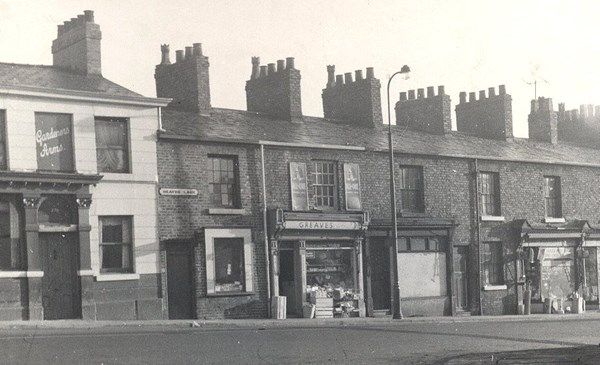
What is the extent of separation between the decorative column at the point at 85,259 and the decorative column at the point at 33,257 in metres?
1.13

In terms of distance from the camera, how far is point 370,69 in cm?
3466

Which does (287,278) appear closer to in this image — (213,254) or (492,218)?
(213,254)

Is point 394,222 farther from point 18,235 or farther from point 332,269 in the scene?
point 18,235

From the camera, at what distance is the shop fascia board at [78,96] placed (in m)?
24.5

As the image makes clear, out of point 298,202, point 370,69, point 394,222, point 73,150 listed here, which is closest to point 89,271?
point 73,150

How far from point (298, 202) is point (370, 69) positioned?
721 cm

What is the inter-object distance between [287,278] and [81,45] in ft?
31.6

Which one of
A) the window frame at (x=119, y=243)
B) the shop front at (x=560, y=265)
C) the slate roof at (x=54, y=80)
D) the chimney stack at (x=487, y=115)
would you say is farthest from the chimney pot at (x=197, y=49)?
the chimney stack at (x=487, y=115)

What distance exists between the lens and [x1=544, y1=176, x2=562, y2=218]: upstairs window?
3747 cm

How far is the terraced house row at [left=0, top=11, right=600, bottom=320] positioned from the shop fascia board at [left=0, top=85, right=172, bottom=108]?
0.05 metres

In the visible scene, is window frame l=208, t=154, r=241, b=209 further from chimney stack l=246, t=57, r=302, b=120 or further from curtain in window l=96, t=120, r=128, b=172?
chimney stack l=246, t=57, r=302, b=120

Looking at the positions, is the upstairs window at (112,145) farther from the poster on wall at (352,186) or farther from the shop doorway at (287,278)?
the poster on wall at (352,186)

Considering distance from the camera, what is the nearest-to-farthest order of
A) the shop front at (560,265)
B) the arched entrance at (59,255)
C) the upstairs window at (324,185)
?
the arched entrance at (59,255) < the upstairs window at (324,185) < the shop front at (560,265)

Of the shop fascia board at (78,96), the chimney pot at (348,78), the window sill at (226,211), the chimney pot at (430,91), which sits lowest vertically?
the window sill at (226,211)
